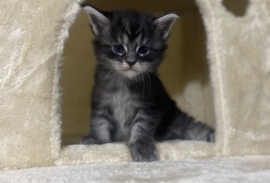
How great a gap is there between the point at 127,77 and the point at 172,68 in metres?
0.82

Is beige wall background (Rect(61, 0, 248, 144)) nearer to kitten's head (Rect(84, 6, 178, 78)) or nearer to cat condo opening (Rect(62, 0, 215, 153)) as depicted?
cat condo opening (Rect(62, 0, 215, 153))

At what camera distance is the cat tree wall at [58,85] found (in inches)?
53.6

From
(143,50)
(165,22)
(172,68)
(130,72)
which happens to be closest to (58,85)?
(130,72)

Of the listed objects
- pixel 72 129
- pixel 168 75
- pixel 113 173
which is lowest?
pixel 72 129

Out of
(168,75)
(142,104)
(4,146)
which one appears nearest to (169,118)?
(142,104)

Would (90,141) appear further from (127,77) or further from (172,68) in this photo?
(172,68)

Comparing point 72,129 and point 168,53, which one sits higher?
point 168,53

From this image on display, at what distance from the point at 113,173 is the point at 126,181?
10 cm

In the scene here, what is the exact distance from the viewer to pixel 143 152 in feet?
5.05

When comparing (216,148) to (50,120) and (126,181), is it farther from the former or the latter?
(50,120)

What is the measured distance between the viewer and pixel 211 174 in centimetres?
134

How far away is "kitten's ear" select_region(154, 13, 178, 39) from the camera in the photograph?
1758mm

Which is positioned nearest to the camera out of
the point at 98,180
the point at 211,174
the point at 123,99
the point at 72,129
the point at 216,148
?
the point at 98,180

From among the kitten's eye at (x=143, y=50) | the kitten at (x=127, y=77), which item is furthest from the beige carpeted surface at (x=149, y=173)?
the kitten's eye at (x=143, y=50)
